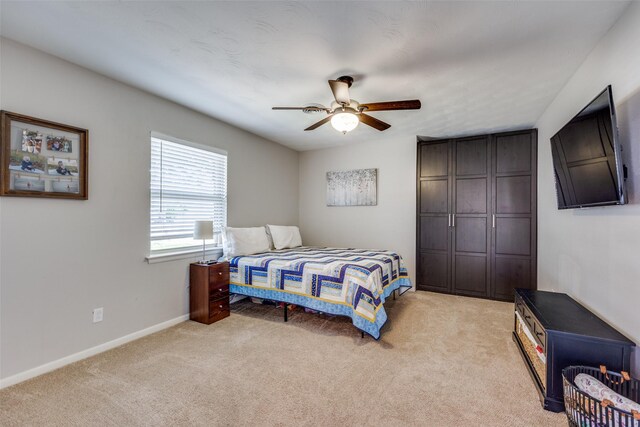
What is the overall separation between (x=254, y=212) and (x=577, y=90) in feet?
13.1

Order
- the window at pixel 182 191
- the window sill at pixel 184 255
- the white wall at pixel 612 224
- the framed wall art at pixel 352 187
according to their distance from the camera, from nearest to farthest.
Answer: the white wall at pixel 612 224, the window sill at pixel 184 255, the window at pixel 182 191, the framed wall art at pixel 352 187

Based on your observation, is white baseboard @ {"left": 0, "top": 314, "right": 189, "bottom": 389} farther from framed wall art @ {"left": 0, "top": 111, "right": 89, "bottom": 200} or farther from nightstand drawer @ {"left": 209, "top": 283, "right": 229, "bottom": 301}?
framed wall art @ {"left": 0, "top": 111, "right": 89, "bottom": 200}

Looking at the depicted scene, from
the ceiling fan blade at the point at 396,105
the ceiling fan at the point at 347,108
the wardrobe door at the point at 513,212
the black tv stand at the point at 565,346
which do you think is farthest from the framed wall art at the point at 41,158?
the wardrobe door at the point at 513,212

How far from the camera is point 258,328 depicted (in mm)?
3031

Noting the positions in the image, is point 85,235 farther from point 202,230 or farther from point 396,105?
point 396,105

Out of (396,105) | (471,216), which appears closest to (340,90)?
(396,105)

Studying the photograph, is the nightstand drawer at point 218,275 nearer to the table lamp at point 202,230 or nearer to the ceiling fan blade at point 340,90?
the table lamp at point 202,230

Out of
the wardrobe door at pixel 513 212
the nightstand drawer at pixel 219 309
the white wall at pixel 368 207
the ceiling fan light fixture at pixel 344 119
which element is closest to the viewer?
the ceiling fan light fixture at pixel 344 119

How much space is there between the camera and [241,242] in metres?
3.75

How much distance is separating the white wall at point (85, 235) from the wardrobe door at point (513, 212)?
4.24m

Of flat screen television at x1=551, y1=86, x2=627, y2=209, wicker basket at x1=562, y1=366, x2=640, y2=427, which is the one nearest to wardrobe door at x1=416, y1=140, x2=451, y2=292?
flat screen television at x1=551, y1=86, x2=627, y2=209

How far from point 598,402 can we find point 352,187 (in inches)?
159

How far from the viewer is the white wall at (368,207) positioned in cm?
462

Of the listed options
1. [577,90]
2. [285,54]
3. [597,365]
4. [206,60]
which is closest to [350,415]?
[597,365]
